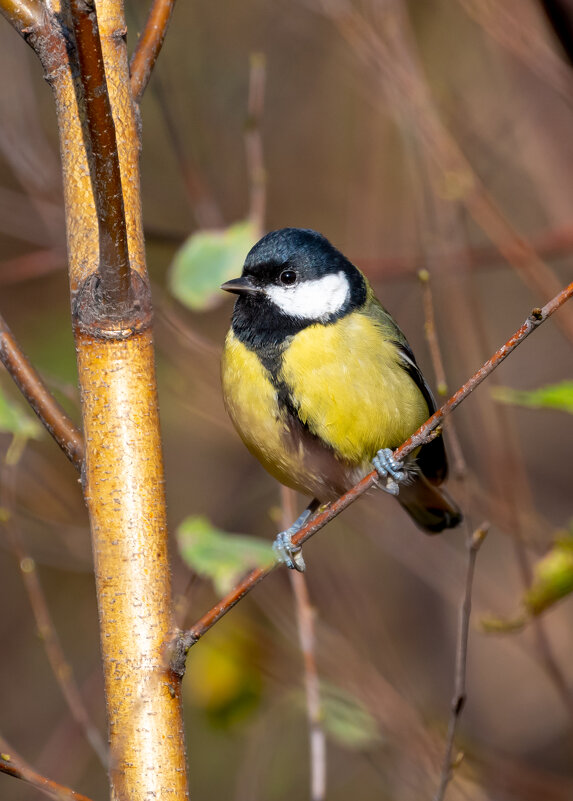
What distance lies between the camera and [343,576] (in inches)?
157

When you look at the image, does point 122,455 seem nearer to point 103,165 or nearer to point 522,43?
point 103,165

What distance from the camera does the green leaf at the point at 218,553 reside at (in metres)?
1.76

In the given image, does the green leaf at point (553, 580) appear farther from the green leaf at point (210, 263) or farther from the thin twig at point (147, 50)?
the thin twig at point (147, 50)

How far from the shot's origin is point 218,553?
1832mm

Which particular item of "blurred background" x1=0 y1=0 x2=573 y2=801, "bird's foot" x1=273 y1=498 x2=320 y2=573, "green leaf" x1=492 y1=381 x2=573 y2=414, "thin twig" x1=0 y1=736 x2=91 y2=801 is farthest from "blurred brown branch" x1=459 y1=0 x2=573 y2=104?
"thin twig" x1=0 y1=736 x2=91 y2=801

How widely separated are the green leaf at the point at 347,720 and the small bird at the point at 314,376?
58 cm

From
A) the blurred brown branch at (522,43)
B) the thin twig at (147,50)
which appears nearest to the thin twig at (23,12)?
the thin twig at (147,50)

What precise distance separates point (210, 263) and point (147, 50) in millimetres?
799

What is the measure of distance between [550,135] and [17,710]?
4008 millimetres

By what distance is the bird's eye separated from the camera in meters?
2.41

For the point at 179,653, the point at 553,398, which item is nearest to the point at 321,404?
the point at 553,398

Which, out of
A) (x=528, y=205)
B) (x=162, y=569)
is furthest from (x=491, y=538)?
(x=162, y=569)

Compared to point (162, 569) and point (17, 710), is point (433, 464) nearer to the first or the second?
point (162, 569)

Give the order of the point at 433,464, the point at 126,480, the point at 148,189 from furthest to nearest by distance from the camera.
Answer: the point at 148,189 → the point at 433,464 → the point at 126,480
